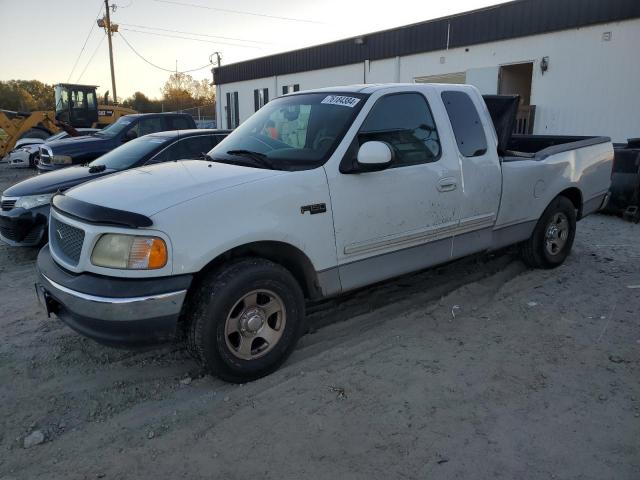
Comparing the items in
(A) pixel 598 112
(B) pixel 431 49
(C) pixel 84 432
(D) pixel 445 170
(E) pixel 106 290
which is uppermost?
(B) pixel 431 49

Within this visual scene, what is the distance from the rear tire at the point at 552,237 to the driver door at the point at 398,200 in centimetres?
156

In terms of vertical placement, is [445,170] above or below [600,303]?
above

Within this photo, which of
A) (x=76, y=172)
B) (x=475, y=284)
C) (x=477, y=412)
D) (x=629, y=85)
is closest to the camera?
(x=477, y=412)

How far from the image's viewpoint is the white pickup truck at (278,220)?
2.90m

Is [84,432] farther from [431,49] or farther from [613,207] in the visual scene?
[431,49]

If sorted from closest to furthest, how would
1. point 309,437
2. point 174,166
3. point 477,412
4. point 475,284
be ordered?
1. point 309,437
2. point 477,412
3. point 174,166
4. point 475,284

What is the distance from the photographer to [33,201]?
6043 mm

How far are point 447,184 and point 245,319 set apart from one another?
209 cm

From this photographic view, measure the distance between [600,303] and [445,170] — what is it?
2.04 m

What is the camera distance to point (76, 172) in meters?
6.71

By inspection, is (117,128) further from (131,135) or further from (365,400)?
(365,400)

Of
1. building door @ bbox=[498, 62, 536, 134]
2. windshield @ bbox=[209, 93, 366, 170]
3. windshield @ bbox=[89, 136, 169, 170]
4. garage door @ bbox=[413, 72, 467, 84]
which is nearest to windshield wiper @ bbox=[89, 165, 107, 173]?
windshield @ bbox=[89, 136, 169, 170]

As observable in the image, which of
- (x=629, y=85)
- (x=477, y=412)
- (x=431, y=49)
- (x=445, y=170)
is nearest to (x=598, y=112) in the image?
(x=629, y=85)

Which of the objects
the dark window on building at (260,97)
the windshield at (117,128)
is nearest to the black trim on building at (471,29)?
the dark window on building at (260,97)
